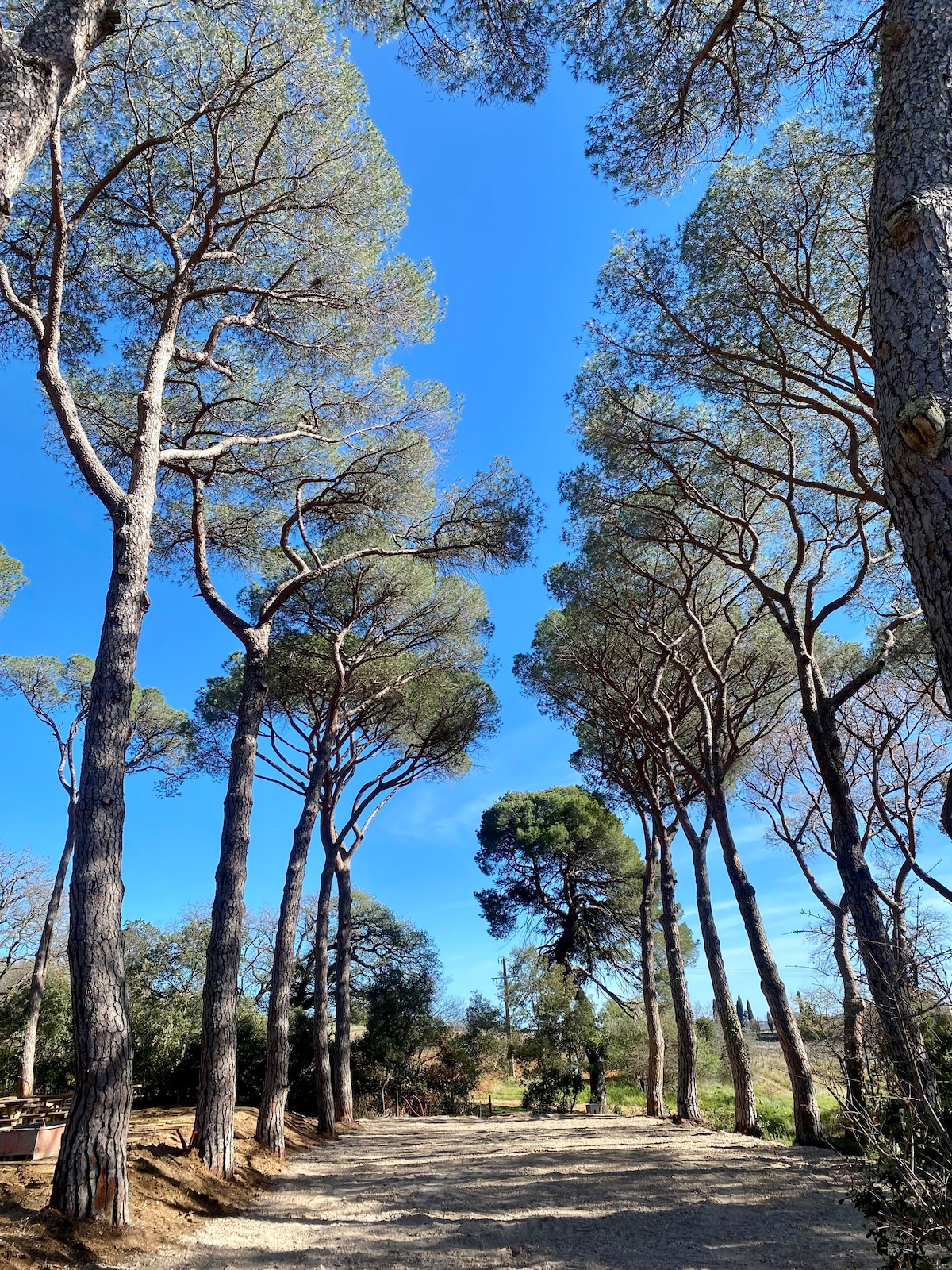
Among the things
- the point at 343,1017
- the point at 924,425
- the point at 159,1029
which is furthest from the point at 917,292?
the point at 159,1029

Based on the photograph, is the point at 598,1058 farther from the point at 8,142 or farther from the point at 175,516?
the point at 8,142

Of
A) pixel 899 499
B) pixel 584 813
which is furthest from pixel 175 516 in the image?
pixel 584 813

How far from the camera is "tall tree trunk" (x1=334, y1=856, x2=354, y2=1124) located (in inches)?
454

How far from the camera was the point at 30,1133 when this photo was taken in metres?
5.39

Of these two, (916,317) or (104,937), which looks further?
(104,937)

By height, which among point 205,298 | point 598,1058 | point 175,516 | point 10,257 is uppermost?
point 205,298

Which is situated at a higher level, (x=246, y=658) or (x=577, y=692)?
(x=577, y=692)

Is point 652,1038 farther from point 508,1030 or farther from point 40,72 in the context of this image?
point 40,72

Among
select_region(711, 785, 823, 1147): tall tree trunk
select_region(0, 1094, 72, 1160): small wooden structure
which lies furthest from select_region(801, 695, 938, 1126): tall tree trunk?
select_region(0, 1094, 72, 1160): small wooden structure

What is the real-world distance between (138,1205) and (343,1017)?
8391 mm

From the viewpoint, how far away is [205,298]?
24.0ft

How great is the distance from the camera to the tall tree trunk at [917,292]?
211 centimetres

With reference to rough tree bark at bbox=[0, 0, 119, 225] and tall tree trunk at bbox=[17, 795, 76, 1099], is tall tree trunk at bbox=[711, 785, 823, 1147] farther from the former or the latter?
tall tree trunk at bbox=[17, 795, 76, 1099]

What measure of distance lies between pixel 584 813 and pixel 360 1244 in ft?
46.5
